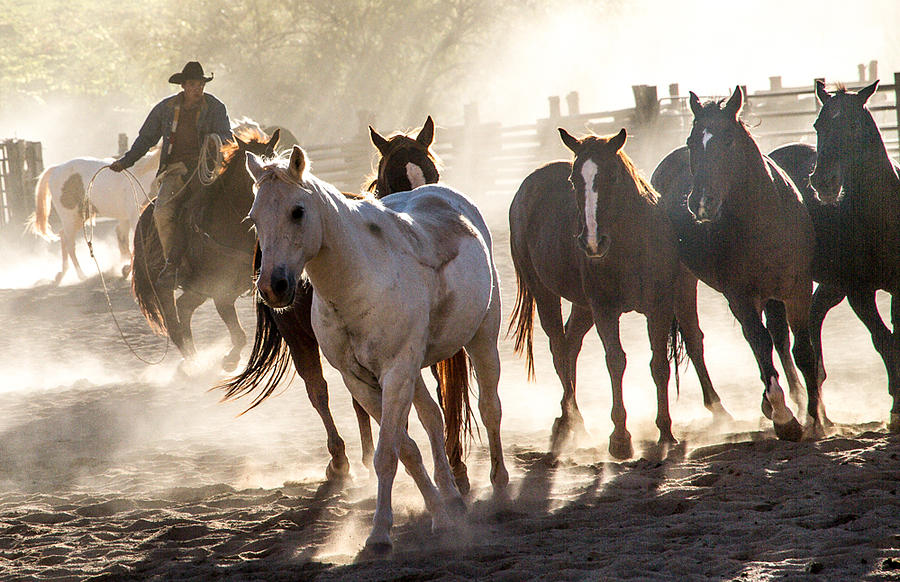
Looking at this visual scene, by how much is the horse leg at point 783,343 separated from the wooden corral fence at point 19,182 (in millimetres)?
17077

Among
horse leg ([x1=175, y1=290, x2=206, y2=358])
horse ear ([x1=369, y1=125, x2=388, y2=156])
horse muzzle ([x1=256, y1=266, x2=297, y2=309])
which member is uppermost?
horse ear ([x1=369, y1=125, x2=388, y2=156])

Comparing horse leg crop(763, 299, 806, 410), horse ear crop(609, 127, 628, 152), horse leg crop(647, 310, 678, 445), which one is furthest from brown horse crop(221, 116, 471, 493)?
horse leg crop(763, 299, 806, 410)

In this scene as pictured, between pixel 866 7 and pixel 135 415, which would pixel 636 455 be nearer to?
pixel 135 415

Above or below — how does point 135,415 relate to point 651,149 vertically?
below

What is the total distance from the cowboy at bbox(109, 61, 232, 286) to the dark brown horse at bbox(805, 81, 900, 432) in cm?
460

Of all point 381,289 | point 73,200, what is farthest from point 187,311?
point 73,200

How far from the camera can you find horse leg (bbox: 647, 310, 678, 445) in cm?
581

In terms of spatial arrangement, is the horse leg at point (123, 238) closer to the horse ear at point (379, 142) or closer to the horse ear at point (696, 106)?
the horse ear at point (379, 142)

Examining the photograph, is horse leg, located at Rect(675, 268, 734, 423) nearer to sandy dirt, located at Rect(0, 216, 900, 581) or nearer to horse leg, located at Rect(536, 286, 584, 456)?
sandy dirt, located at Rect(0, 216, 900, 581)

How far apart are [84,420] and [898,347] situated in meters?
5.72

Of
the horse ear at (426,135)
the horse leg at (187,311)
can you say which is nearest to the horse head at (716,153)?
the horse ear at (426,135)

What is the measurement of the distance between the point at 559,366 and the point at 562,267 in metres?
0.74

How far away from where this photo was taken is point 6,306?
1345 cm

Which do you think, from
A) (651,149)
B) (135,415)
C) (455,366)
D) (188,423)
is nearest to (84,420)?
(135,415)
